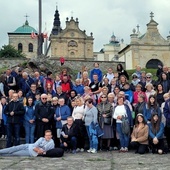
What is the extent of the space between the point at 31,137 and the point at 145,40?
49855 millimetres

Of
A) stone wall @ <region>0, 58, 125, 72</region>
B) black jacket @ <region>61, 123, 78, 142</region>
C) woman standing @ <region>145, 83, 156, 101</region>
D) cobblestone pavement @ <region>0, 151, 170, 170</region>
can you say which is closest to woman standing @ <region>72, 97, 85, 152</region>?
black jacket @ <region>61, 123, 78, 142</region>

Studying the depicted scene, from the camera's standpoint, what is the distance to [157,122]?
980 cm

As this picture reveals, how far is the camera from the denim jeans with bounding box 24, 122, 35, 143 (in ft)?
34.3

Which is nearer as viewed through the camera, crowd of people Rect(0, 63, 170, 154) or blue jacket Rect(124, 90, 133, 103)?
crowd of people Rect(0, 63, 170, 154)

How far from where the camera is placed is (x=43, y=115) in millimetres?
10297

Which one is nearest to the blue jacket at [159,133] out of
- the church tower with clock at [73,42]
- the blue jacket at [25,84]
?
the blue jacket at [25,84]

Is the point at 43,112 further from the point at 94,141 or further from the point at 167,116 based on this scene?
the point at 167,116

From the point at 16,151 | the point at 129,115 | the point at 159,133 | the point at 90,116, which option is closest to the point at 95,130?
the point at 90,116

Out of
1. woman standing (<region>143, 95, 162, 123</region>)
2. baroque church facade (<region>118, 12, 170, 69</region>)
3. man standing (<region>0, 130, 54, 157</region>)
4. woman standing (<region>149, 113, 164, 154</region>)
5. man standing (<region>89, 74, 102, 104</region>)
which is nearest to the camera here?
man standing (<region>0, 130, 54, 157</region>)

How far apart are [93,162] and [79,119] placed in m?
2.35

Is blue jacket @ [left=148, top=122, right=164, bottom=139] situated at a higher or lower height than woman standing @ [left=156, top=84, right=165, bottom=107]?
lower

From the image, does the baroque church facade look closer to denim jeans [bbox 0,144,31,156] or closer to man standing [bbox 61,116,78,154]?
man standing [bbox 61,116,78,154]

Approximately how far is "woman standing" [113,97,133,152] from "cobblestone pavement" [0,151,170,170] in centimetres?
64

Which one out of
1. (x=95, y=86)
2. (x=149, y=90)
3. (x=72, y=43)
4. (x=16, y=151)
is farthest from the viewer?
(x=72, y=43)
